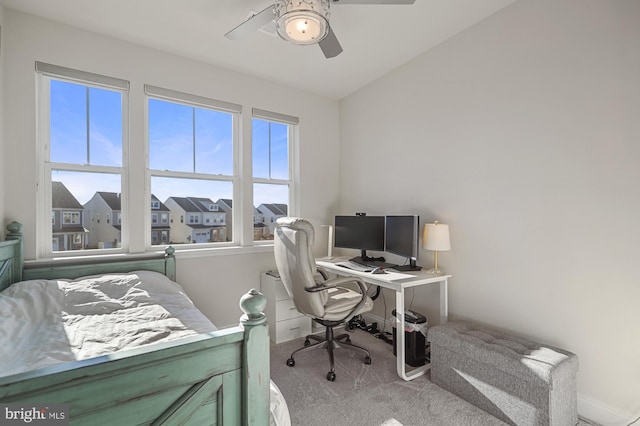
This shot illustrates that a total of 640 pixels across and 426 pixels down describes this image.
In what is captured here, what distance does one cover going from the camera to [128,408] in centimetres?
73

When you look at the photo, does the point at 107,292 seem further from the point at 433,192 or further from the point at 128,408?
the point at 433,192

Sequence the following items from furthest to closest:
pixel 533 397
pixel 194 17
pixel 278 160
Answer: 1. pixel 278 160
2. pixel 194 17
3. pixel 533 397

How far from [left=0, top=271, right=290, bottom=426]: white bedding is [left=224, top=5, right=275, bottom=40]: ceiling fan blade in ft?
5.87

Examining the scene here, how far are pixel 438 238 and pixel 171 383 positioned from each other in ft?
6.82

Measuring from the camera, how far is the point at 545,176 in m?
1.93

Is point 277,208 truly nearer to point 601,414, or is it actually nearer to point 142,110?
point 142,110

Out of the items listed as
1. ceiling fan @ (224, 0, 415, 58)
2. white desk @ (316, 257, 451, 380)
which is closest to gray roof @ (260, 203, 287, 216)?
white desk @ (316, 257, 451, 380)

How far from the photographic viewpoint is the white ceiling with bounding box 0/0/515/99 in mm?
2092

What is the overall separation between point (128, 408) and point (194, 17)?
8.25 feet

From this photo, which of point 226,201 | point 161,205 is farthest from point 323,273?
point 161,205

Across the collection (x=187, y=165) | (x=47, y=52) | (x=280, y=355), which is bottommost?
(x=280, y=355)

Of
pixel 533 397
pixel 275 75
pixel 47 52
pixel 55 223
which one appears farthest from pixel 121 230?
pixel 533 397

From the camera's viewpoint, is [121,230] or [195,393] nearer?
[195,393]

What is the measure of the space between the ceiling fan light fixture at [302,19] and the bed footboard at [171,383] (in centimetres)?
149
